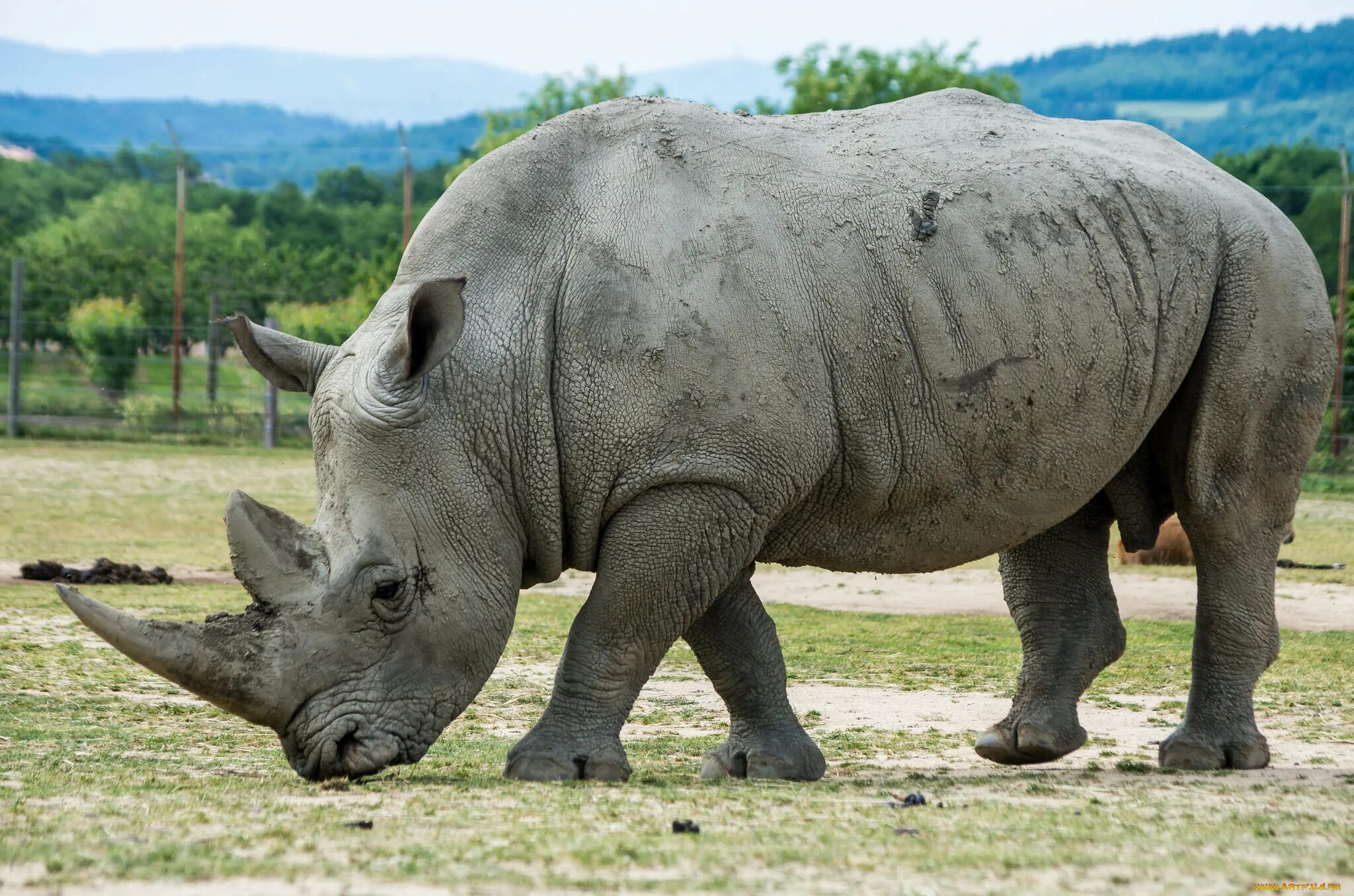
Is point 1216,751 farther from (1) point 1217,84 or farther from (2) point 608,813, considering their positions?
(1) point 1217,84

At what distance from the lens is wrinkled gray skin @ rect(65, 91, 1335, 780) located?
17.8 feet

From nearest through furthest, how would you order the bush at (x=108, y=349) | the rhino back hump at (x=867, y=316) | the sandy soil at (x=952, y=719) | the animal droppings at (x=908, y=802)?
the animal droppings at (x=908, y=802) < the rhino back hump at (x=867, y=316) < the sandy soil at (x=952, y=719) < the bush at (x=108, y=349)

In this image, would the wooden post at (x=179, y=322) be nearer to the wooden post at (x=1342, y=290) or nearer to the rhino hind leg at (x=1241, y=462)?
the wooden post at (x=1342, y=290)

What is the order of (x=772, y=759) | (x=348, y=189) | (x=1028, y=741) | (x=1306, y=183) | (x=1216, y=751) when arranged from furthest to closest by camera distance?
1. (x=348, y=189)
2. (x=1306, y=183)
3. (x=1028, y=741)
4. (x=1216, y=751)
5. (x=772, y=759)

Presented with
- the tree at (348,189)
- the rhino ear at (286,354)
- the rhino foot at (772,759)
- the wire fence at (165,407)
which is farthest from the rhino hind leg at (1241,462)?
the tree at (348,189)

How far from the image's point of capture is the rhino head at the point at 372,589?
5281 mm

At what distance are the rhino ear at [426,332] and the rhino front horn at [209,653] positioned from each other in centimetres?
88

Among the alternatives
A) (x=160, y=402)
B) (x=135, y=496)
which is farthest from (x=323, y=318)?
(x=135, y=496)

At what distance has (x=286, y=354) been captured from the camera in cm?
580

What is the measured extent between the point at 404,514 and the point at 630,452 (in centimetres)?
71

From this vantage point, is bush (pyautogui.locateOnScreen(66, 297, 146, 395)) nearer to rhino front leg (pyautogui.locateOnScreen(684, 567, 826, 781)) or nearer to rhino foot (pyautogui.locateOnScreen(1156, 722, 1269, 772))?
rhino front leg (pyautogui.locateOnScreen(684, 567, 826, 781))

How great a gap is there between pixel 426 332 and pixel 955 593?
26.4 feet

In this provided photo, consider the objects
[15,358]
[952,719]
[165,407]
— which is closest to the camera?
[952,719]

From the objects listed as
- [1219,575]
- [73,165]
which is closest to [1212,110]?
[73,165]
